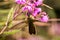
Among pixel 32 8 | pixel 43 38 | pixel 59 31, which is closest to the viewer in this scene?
pixel 32 8

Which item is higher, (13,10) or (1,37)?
(13,10)

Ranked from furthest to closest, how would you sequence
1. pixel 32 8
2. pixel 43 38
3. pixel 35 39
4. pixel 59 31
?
pixel 59 31
pixel 43 38
pixel 35 39
pixel 32 8

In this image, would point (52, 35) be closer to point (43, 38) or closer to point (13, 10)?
point (43, 38)

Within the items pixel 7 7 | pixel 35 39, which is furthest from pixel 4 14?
pixel 35 39

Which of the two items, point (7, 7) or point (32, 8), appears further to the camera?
point (7, 7)

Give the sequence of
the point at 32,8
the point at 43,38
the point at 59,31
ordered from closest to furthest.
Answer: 1. the point at 32,8
2. the point at 43,38
3. the point at 59,31

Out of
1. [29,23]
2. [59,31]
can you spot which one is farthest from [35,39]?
[59,31]

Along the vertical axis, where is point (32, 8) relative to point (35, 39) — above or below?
above

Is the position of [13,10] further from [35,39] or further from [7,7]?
[7,7]

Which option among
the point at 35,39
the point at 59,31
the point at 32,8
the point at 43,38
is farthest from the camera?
the point at 59,31
